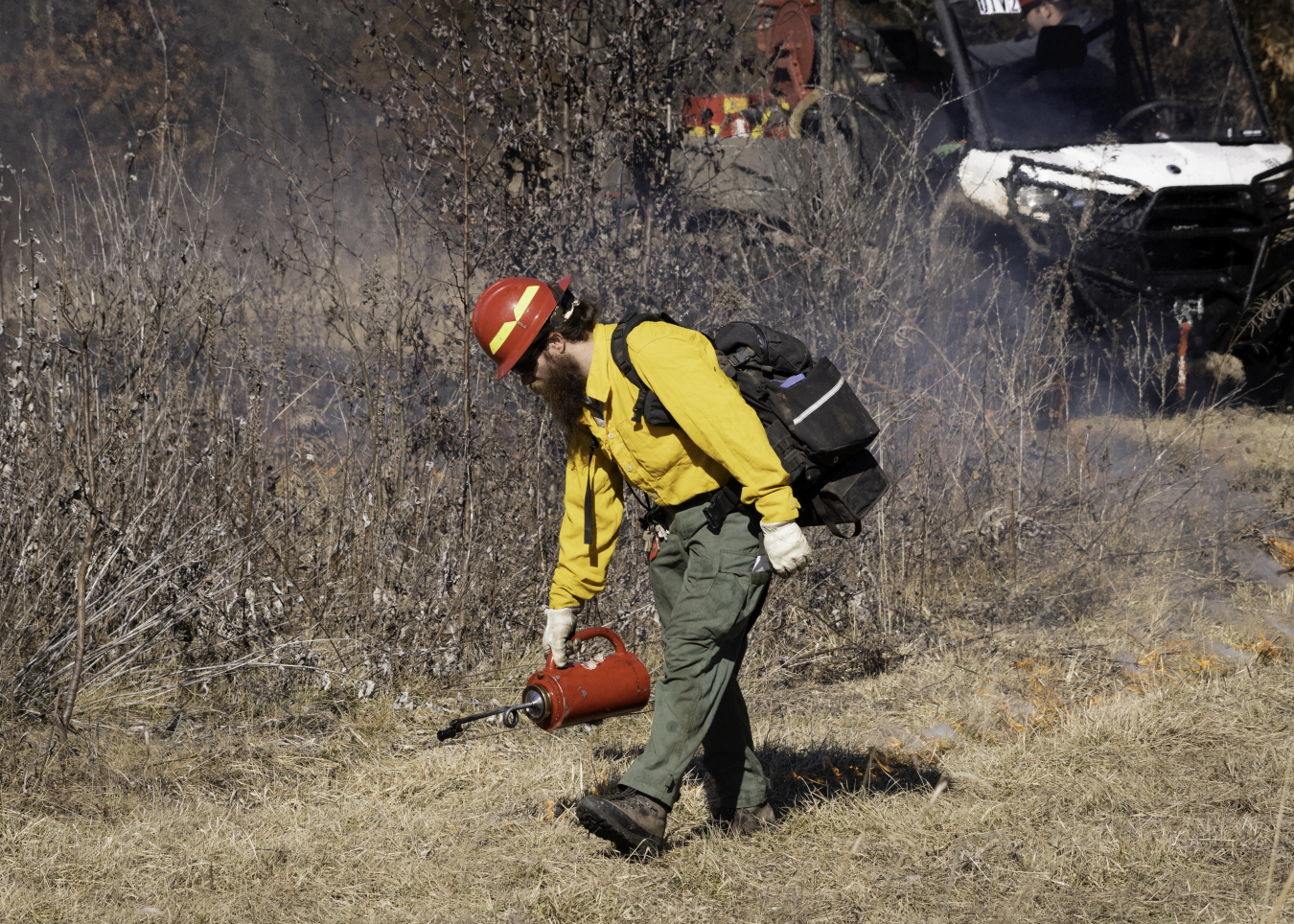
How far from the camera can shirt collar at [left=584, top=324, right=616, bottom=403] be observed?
2.97 m

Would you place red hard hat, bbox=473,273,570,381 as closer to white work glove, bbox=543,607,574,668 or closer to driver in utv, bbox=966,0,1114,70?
white work glove, bbox=543,607,574,668

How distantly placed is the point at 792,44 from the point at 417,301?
4101 mm

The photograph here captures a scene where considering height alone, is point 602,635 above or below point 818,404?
below

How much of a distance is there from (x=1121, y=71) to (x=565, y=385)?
615 cm

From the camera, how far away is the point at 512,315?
115 inches

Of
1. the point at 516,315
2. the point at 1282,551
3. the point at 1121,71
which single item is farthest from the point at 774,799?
the point at 1121,71

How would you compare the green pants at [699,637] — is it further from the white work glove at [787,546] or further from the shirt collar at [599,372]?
the shirt collar at [599,372]

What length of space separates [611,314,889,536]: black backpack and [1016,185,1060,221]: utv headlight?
15.1 ft

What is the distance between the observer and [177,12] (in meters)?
9.88

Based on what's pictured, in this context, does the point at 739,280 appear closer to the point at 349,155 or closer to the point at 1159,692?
the point at 1159,692

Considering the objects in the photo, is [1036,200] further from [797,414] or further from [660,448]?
[660,448]

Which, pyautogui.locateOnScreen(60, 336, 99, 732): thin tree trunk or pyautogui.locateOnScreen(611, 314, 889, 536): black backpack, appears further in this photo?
pyautogui.locateOnScreen(60, 336, 99, 732): thin tree trunk

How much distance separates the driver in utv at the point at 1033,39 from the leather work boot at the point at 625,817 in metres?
6.01

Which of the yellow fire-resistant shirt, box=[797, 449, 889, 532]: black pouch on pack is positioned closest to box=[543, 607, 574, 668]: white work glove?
the yellow fire-resistant shirt
